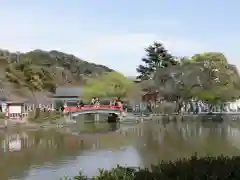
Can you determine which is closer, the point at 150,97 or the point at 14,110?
the point at 14,110

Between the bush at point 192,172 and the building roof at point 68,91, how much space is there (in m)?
51.8

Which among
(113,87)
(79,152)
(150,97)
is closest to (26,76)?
(113,87)

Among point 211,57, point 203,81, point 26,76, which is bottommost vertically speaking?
point 203,81

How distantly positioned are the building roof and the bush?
170ft

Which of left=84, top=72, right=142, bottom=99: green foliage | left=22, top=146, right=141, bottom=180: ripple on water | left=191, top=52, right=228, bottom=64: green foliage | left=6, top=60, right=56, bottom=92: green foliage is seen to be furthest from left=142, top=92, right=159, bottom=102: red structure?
left=22, top=146, right=141, bottom=180: ripple on water

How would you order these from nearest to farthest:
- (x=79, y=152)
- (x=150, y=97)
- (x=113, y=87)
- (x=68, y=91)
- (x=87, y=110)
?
(x=79, y=152) → (x=87, y=110) → (x=113, y=87) → (x=150, y=97) → (x=68, y=91)

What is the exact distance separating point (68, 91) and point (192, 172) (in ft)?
177

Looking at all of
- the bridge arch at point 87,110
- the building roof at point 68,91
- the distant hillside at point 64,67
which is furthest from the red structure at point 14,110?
the distant hillside at point 64,67

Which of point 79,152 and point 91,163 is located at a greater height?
point 79,152

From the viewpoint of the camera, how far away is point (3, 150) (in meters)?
20.4

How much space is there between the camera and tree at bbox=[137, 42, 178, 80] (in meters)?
56.4

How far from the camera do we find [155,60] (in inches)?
2272

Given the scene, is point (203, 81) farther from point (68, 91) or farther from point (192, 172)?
point (192, 172)

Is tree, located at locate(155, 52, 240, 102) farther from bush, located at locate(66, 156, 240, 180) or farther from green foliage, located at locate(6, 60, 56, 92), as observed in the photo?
bush, located at locate(66, 156, 240, 180)
